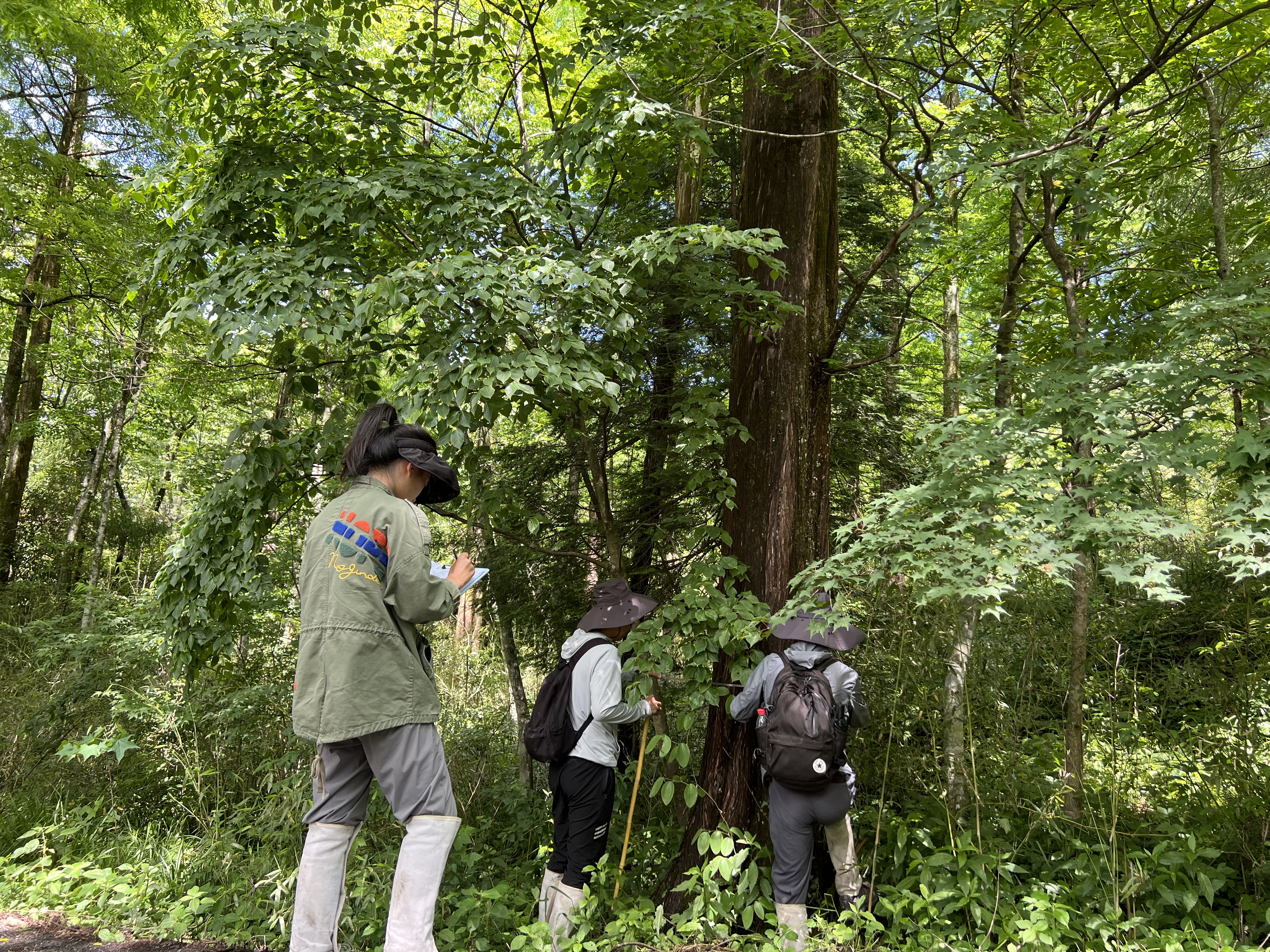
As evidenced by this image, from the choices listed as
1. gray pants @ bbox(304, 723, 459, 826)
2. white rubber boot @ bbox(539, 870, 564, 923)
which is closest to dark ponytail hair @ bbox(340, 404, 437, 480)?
gray pants @ bbox(304, 723, 459, 826)

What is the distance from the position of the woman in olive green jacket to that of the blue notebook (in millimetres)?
32

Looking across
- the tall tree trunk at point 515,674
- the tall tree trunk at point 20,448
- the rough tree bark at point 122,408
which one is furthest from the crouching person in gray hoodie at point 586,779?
the tall tree trunk at point 20,448

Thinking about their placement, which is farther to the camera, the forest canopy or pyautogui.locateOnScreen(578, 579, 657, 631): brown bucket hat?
pyautogui.locateOnScreen(578, 579, 657, 631): brown bucket hat

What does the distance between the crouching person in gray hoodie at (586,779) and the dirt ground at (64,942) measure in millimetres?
1657

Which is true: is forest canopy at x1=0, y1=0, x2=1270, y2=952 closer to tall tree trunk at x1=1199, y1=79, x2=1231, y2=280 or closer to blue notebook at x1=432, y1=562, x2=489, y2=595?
tall tree trunk at x1=1199, y1=79, x2=1231, y2=280

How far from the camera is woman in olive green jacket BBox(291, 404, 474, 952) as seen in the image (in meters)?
2.74

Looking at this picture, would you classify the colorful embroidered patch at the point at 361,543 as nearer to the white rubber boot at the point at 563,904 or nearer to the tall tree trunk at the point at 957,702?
the white rubber boot at the point at 563,904

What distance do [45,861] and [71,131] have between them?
33.8 feet

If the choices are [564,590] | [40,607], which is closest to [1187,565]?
[564,590]

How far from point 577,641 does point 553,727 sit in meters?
0.47

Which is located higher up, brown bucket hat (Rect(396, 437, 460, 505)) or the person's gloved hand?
brown bucket hat (Rect(396, 437, 460, 505))

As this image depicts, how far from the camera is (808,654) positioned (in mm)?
3670

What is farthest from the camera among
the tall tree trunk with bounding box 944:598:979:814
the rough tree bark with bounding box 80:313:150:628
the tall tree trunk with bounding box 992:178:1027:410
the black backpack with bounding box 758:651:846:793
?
the rough tree bark with bounding box 80:313:150:628

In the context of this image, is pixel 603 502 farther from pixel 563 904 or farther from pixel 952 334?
pixel 952 334
